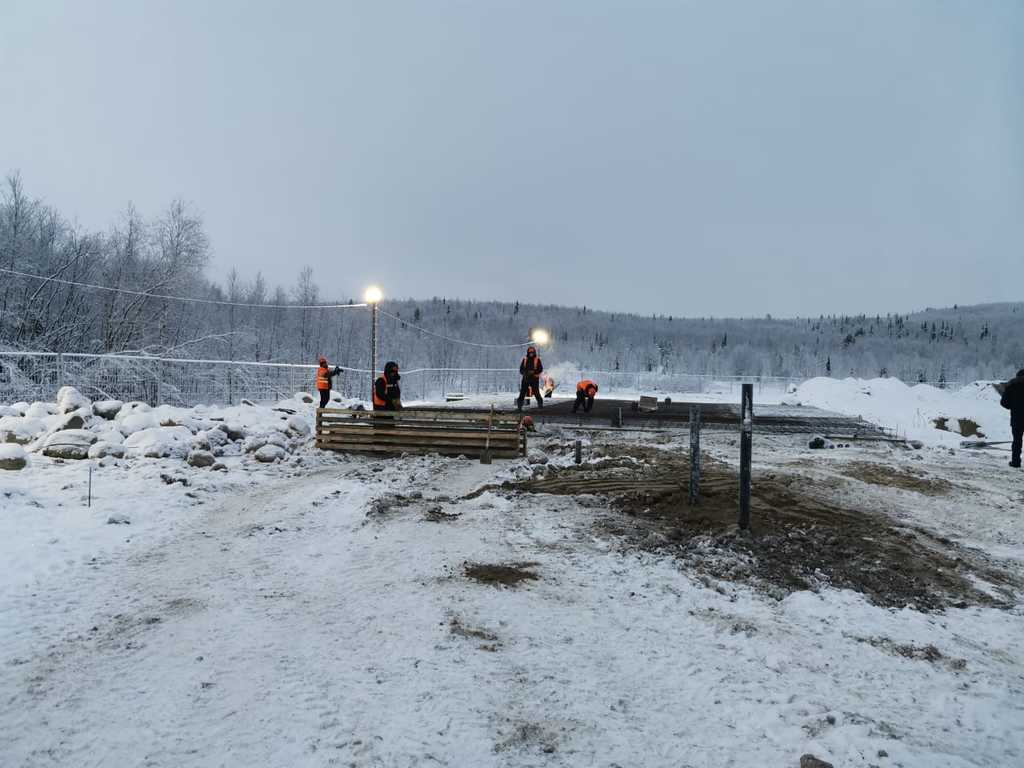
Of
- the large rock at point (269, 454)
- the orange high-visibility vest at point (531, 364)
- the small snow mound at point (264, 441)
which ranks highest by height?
the orange high-visibility vest at point (531, 364)

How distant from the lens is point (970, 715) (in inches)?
132

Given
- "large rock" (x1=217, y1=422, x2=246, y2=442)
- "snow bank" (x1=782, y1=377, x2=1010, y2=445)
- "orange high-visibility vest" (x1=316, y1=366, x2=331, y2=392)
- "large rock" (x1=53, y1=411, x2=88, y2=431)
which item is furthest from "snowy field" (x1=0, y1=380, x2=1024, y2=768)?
"snow bank" (x1=782, y1=377, x2=1010, y2=445)

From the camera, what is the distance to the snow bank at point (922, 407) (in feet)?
57.1

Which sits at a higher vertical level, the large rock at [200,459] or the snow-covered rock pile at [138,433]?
the snow-covered rock pile at [138,433]

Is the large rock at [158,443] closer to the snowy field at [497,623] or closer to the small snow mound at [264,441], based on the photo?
the snowy field at [497,623]

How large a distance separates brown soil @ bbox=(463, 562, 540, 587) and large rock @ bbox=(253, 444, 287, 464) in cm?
651

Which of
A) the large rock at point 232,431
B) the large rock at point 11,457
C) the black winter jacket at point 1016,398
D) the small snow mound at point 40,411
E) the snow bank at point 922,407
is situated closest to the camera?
the large rock at point 11,457

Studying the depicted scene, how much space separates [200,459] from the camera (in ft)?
32.1

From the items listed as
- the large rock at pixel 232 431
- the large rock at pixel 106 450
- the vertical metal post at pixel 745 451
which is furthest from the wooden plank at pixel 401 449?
the vertical metal post at pixel 745 451

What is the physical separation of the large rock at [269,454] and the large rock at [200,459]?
0.94 meters

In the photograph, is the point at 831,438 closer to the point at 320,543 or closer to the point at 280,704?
the point at 320,543

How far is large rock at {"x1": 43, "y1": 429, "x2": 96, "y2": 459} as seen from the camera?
31.3 feet

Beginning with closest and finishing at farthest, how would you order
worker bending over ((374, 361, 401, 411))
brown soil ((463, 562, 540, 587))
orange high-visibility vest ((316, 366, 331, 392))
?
brown soil ((463, 562, 540, 587)) < worker bending over ((374, 361, 401, 411)) < orange high-visibility vest ((316, 366, 331, 392))

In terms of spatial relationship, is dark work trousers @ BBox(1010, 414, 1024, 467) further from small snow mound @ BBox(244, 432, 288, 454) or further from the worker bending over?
small snow mound @ BBox(244, 432, 288, 454)
